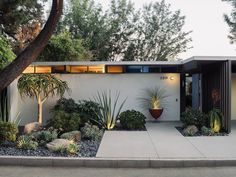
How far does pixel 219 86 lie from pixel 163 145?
391cm

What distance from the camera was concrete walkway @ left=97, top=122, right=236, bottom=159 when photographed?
7328 mm

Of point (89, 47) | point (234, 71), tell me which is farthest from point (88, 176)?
point (89, 47)

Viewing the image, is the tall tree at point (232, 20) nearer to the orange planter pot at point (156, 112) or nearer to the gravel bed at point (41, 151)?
the orange planter pot at point (156, 112)

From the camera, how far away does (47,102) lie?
13.5 meters

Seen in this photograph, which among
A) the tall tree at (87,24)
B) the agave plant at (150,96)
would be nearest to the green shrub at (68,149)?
the agave plant at (150,96)

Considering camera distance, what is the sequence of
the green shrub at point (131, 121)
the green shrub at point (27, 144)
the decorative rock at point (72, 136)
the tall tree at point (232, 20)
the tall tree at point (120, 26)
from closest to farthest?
the green shrub at point (27, 144) → the decorative rock at point (72, 136) → the green shrub at point (131, 121) → the tall tree at point (232, 20) → the tall tree at point (120, 26)

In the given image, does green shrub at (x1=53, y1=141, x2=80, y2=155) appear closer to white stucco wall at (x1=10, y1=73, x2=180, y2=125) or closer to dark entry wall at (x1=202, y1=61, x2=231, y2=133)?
dark entry wall at (x1=202, y1=61, x2=231, y2=133)

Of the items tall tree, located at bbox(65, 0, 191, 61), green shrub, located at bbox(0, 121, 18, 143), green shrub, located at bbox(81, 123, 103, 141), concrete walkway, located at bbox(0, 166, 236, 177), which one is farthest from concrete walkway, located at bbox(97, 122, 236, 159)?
tall tree, located at bbox(65, 0, 191, 61)

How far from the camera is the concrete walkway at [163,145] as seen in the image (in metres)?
7.33

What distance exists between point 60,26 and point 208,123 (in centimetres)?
1929

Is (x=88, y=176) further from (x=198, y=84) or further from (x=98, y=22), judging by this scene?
(x=98, y=22)

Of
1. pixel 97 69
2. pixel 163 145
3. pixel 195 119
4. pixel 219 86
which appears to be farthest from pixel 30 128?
pixel 219 86

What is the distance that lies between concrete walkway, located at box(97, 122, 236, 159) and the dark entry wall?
769mm

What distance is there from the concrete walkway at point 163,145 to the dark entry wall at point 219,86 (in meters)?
0.77
